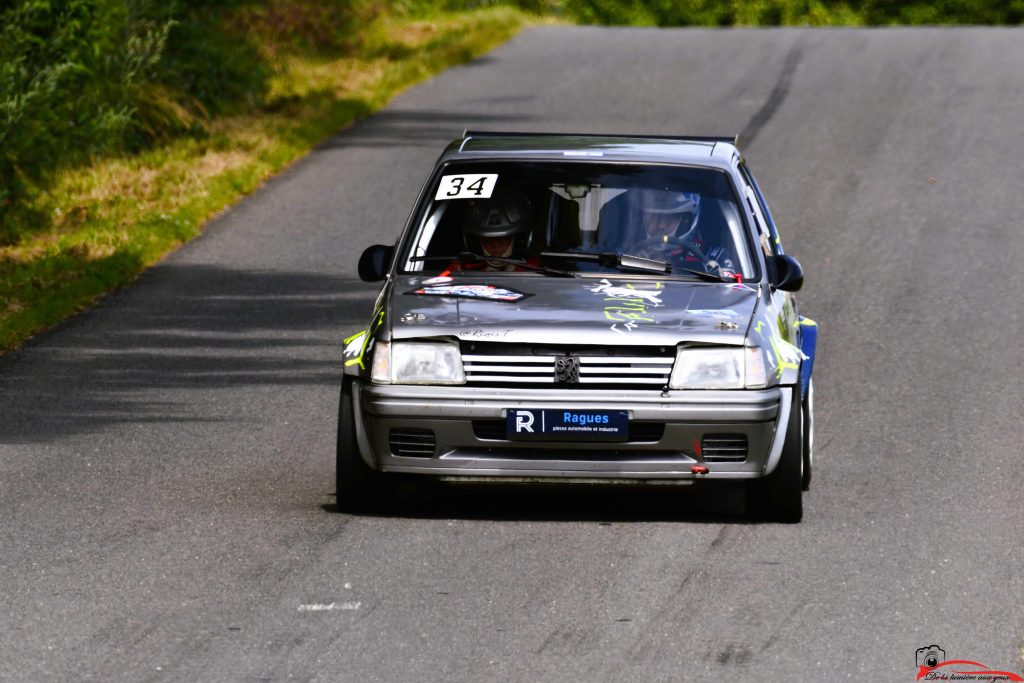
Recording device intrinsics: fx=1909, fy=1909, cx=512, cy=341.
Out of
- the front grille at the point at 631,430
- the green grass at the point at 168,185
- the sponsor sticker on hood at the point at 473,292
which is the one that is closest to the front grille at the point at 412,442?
the front grille at the point at 631,430

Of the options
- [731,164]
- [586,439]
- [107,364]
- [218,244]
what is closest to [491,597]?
[586,439]

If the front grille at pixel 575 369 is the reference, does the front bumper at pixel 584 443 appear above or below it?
below

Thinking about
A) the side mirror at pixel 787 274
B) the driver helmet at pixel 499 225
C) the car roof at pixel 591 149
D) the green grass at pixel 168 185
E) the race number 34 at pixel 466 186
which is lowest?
the green grass at pixel 168 185

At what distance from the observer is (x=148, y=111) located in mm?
19672

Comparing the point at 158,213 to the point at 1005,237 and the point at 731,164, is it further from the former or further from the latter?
the point at 731,164

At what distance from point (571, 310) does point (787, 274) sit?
1.33m

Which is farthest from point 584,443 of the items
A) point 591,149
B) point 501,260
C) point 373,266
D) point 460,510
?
point 591,149

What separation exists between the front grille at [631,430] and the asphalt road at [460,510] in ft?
1.42

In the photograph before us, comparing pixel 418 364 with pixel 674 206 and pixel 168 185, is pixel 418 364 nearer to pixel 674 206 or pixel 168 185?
pixel 674 206

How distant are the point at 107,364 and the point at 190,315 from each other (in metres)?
1.67

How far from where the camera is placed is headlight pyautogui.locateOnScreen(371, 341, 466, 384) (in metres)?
7.91

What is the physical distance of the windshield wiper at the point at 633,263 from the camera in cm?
870

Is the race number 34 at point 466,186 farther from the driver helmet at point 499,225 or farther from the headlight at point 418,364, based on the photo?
the headlight at point 418,364

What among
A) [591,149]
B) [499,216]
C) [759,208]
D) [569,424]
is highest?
[591,149]
